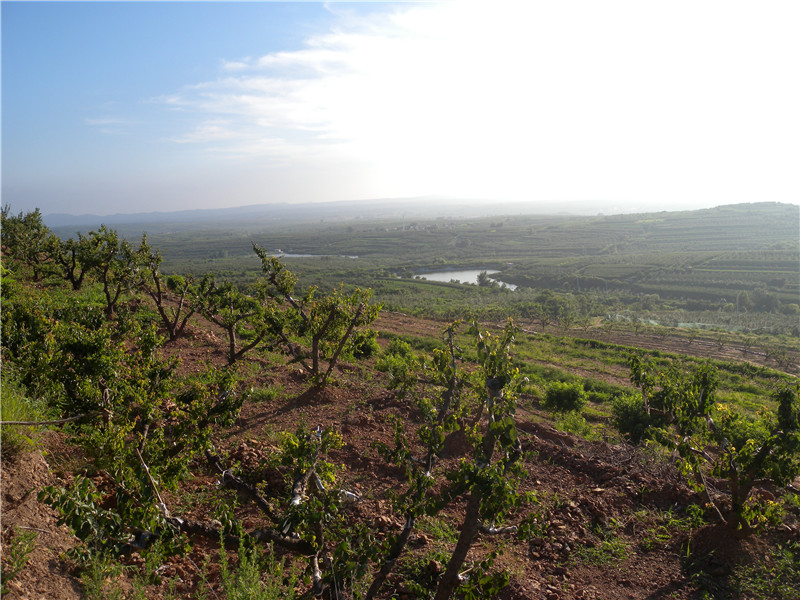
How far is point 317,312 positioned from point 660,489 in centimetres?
740

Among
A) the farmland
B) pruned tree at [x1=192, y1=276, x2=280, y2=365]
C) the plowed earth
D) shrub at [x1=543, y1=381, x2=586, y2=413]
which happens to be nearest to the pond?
the farmland

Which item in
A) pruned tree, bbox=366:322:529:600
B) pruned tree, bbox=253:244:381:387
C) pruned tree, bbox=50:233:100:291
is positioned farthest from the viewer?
pruned tree, bbox=50:233:100:291

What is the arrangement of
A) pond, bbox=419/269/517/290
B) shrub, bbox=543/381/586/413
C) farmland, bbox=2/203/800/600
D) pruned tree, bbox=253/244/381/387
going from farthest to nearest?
pond, bbox=419/269/517/290
shrub, bbox=543/381/586/413
pruned tree, bbox=253/244/381/387
farmland, bbox=2/203/800/600

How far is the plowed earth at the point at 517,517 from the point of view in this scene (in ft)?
13.4

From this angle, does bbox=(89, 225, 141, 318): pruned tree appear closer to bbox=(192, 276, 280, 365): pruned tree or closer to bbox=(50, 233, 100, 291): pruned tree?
bbox=(50, 233, 100, 291): pruned tree

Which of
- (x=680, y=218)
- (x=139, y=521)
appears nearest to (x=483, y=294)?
(x=139, y=521)

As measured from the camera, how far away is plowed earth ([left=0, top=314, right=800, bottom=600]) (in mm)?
4090

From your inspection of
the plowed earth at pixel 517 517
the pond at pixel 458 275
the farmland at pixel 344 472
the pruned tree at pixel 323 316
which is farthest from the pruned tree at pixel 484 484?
the pond at pixel 458 275

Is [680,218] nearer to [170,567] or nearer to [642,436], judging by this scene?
[642,436]

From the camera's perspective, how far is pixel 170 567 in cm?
432

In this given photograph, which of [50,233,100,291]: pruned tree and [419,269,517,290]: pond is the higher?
[50,233,100,291]: pruned tree

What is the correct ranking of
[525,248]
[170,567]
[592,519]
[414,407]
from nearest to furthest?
[170,567]
[592,519]
[414,407]
[525,248]

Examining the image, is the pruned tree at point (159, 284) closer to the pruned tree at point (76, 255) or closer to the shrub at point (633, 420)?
the pruned tree at point (76, 255)

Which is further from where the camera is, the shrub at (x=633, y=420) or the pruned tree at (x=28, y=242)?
the pruned tree at (x=28, y=242)
